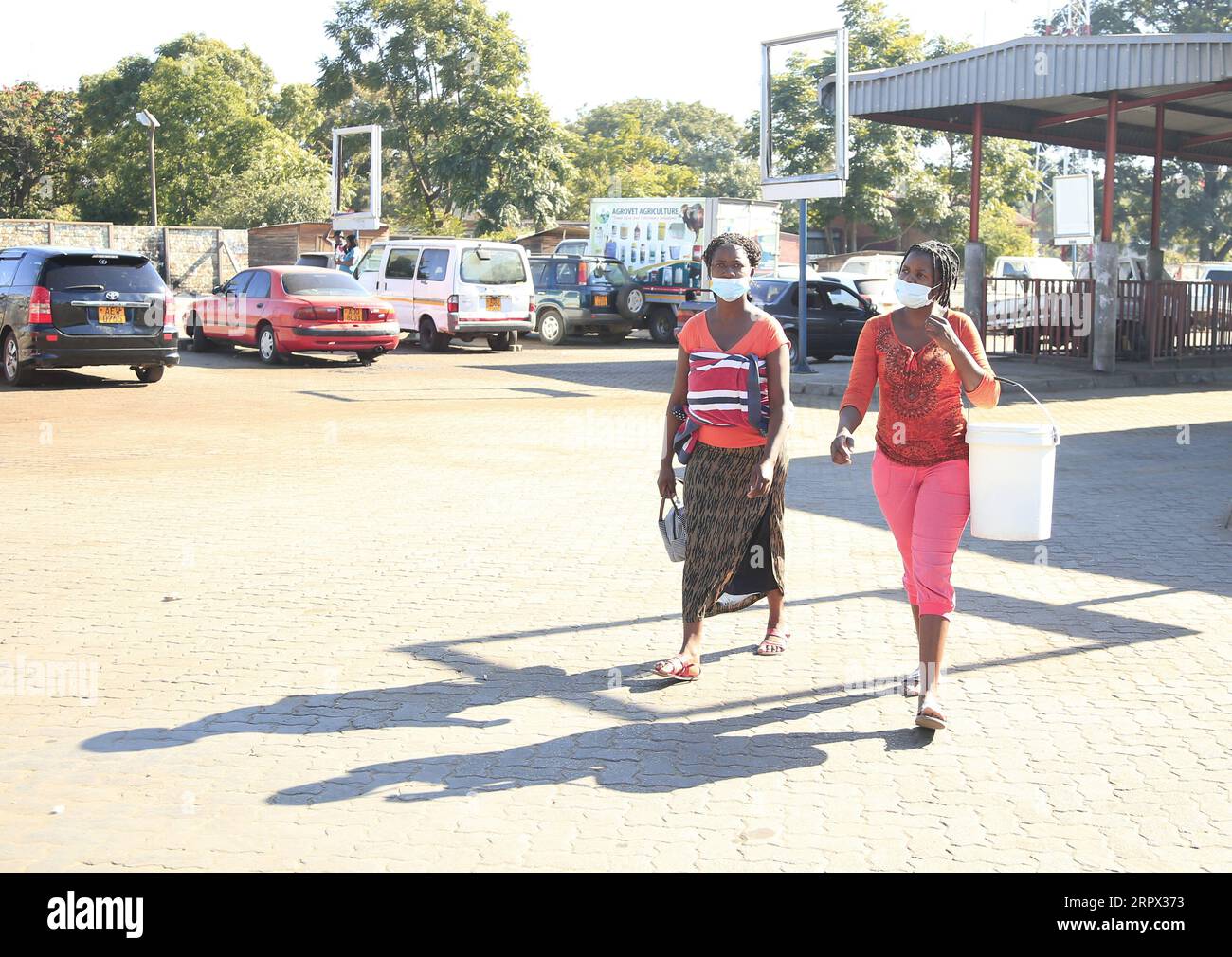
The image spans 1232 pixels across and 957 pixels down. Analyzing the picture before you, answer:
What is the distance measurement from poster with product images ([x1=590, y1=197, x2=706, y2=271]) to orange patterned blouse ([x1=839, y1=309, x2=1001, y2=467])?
23.6m

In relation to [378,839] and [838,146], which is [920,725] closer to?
[378,839]

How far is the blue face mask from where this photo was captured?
19.8ft

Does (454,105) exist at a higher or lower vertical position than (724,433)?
higher

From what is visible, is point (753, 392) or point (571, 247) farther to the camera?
point (571, 247)

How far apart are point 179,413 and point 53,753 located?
11753mm

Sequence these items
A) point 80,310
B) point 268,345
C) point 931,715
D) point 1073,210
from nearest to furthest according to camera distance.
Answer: point 931,715 → point 80,310 → point 1073,210 → point 268,345

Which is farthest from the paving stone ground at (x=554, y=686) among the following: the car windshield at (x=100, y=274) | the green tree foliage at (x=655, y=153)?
the green tree foliage at (x=655, y=153)

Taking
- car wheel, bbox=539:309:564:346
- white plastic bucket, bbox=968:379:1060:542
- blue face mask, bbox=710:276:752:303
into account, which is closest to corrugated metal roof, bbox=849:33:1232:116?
car wheel, bbox=539:309:564:346

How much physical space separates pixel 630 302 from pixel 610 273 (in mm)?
714

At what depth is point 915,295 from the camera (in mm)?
5430

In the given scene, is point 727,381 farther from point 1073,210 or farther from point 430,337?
point 430,337

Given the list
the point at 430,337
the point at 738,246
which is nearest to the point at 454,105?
the point at 430,337

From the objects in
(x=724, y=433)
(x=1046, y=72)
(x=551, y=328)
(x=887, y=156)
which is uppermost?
(x=887, y=156)

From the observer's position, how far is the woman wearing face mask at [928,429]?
5387 millimetres
